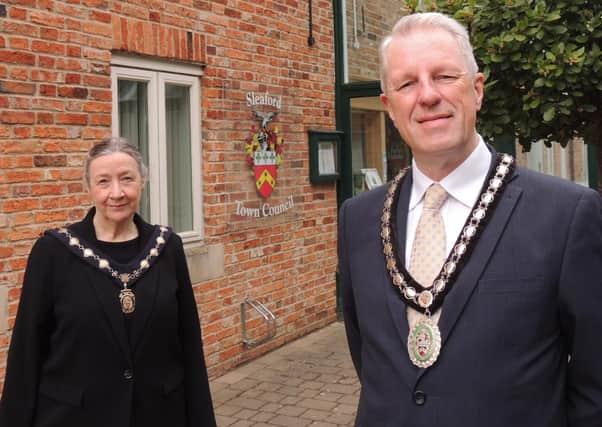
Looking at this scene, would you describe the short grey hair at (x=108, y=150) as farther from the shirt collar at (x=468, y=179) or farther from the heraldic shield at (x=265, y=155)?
the heraldic shield at (x=265, y=155)

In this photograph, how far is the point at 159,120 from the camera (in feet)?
19.6

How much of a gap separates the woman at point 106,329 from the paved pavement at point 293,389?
7.63 ft

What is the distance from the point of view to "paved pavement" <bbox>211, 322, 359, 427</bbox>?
548 cm

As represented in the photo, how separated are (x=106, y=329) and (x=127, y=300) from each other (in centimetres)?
15

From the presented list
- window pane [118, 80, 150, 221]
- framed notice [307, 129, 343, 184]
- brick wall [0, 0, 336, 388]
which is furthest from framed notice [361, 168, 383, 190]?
window pane [118, 80, 150, 221]

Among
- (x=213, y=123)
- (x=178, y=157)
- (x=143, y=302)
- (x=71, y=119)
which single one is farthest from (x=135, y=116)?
(x=143, y=302)

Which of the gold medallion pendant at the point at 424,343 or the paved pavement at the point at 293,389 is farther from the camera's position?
the paved pavement at the point at 293,389

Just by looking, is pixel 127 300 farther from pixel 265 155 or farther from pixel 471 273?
pixel 265 155

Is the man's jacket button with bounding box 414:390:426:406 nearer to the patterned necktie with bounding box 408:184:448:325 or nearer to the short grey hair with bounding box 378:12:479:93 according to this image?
the patterned necktie with bounding box 408:184:448:325

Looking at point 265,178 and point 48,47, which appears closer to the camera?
point 48,47

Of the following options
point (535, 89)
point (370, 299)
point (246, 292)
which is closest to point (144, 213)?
point (246, 292)

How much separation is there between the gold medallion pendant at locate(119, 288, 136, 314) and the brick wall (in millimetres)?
1908

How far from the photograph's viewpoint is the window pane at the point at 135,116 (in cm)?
569

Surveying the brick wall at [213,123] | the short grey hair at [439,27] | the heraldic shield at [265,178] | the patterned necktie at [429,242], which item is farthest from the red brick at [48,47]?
the patterned necktie at [429,242]
